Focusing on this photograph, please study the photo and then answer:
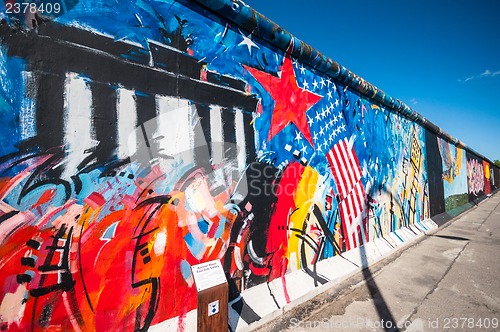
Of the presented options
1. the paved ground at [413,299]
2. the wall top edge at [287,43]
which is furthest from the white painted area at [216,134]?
the paved ground at [413,299]

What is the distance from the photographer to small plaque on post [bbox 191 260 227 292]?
6.09 feet

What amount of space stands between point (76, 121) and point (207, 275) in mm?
1555

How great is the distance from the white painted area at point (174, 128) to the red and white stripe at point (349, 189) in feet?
8.96

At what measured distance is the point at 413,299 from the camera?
11.2 feet

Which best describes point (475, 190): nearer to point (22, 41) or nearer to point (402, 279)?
point (402, 279)

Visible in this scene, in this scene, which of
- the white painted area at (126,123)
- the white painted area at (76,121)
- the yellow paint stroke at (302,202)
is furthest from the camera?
the yellow paint stroke at (302,202)

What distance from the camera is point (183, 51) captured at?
2.52 m

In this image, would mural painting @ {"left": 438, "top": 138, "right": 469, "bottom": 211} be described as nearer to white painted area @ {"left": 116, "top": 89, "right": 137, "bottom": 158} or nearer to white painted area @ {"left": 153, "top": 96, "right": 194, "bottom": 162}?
white painted area @ {"left": 153, "top": 96, "right": 194, "bottom": 162}

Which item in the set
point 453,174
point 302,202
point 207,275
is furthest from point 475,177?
point 207,275

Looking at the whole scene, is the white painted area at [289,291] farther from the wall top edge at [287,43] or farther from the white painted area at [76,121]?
the wall top edge at [287,43]

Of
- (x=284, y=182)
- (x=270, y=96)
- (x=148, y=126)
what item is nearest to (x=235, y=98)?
(x=270, y=96)

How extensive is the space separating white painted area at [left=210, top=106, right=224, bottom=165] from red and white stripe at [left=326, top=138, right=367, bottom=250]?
7.59ft

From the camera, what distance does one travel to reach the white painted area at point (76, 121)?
182 cm

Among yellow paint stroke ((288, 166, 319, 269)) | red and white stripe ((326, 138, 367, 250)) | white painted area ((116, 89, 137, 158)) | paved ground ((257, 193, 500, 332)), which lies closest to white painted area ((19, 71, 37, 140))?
white painted area ((116, 89, 137, 158))
